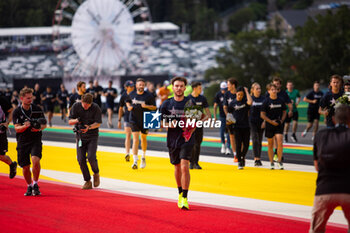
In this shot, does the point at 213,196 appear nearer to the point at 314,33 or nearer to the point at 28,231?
the point at 28,231

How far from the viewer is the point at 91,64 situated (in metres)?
50.4

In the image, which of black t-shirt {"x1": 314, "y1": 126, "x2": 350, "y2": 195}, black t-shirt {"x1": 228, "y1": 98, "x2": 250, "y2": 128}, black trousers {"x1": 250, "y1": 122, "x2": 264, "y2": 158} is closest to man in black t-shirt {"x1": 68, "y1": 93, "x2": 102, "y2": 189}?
black t-shirt {"x1": 228, "y1": 98, "x2": 250, "y2": 128}

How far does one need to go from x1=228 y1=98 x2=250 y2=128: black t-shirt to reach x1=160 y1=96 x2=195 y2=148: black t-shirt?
4260mm

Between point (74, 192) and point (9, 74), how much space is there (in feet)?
242

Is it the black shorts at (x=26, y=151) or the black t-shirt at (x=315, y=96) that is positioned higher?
the black t-shirt at (x=315, y=96)

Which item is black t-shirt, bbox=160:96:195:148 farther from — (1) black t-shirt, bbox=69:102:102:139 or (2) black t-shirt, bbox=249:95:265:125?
(2) black t-shirt, bbox=249:95:265:125

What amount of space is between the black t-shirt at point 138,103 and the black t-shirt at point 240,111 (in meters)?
1.86

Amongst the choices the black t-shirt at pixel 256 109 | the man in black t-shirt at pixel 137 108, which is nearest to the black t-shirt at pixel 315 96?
the black t-shirt at pixel 256 109

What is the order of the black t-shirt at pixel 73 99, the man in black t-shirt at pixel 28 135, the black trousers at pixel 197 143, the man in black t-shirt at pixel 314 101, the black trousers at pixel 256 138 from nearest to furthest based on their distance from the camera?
the man in black t-shirt at pixel 28 135, the black trousers at pixel 197 143, the black trousers at pixel 256 138, the black t-shirt at pixel 73 99, the man in black t-shirt at pixel 314 101

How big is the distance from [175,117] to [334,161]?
3.35 metres

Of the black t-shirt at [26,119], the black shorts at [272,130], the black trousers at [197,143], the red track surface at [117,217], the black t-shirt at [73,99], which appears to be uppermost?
the black t-shirt at [73,99]

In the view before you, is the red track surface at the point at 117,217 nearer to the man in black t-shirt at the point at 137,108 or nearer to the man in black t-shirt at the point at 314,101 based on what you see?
the man in black t-shirt at the point at 137,108

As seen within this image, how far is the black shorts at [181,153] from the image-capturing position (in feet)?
25.5

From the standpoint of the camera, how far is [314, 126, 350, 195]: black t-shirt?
489 cm
